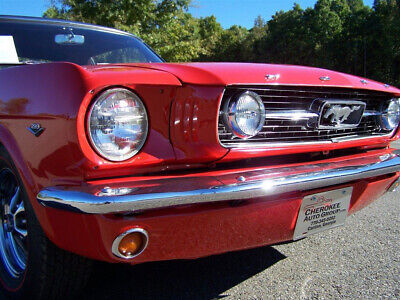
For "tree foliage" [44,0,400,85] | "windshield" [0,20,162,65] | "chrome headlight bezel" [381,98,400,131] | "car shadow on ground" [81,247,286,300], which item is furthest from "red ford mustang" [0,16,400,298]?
"tree foliage" [44,0,400,85]

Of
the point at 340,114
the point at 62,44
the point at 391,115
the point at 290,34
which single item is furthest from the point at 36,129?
the point at 290,34

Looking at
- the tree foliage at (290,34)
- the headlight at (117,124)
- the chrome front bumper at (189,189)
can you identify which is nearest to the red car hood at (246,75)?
the headlight at (117,124)

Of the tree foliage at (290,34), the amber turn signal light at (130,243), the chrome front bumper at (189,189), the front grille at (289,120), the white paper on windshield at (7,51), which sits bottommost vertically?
the amber turn signal light at (130,243)

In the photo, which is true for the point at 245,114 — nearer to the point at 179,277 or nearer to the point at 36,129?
the point at 36,129

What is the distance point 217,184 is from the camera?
60.1 inches

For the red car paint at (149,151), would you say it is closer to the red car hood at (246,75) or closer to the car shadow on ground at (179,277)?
the red car hood at (246,75)

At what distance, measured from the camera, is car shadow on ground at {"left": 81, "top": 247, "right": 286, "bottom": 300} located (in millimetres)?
1985

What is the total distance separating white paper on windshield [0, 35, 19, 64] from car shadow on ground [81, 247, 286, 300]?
57.3 inches

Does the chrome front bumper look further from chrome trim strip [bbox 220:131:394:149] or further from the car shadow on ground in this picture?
the car shadow on ground

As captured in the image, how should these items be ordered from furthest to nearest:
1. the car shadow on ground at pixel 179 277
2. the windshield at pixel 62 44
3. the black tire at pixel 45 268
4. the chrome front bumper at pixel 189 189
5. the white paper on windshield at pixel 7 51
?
the windshield at pixel 62 44 → the white paper on windshield at pixel 7 51 → the car shadow on ground at pixel 179 277 → the black tire at pixel 45 268 → the chrome front bumper at pixel 189 189

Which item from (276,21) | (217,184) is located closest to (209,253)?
(217,184)

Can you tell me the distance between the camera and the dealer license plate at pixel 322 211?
1868 mm

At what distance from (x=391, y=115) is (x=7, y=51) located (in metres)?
2.65

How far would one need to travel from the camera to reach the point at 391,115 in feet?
8.26
